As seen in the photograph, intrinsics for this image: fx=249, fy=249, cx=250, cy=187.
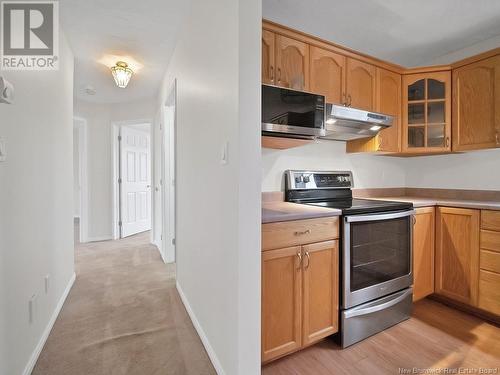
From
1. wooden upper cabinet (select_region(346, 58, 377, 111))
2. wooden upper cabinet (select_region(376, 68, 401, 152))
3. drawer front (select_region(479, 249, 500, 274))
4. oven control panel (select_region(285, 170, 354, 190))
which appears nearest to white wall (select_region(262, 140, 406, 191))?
oven control panel (select_region(285, 170, 354, 190))

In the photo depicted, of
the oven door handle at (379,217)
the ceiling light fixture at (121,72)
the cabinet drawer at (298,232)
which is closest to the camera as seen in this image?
the cabinet drawer at (298,232)

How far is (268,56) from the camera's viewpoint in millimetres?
1771

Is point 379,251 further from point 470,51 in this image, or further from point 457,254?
point 470,51

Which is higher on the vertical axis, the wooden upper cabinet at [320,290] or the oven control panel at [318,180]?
the oven control panel at [318,180]

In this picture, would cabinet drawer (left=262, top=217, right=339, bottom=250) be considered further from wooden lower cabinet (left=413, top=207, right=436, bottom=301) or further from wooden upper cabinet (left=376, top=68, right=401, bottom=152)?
wooden upper cabinet (left=376, top=68, right=401, bottom=152)

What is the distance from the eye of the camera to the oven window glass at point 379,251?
1688 millimetres

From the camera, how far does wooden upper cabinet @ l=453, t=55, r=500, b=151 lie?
6.98 feet

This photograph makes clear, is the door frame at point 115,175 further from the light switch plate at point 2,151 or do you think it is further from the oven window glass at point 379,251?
the oven window glass at point 379,251

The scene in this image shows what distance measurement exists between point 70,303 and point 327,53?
3.09 metres

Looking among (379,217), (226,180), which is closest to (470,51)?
(379,217)

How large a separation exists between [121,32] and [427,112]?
3.00 metres

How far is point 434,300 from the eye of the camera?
234cm
